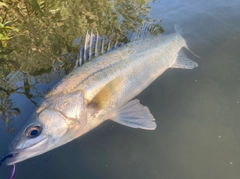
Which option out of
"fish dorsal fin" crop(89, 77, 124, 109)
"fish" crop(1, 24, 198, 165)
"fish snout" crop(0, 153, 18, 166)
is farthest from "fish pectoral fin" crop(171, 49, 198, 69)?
"fish snout" crop(0, 153, 18, 166)

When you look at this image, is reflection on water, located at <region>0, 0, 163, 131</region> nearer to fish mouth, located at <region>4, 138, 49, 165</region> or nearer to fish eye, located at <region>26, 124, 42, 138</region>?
fish eye, located at <region>26, 124, 42, 138</region>

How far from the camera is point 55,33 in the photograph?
471cm

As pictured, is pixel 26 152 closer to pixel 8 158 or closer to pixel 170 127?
pixel 8 158

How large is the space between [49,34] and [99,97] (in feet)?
8.56

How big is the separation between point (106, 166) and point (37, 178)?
0.62 m

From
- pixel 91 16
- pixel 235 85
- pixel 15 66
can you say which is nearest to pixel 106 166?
pixel 235 85

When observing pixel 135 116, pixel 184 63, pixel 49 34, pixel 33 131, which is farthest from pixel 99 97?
pixel 49 34

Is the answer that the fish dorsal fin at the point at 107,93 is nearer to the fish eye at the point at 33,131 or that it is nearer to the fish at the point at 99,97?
the fish at the point at 99,97

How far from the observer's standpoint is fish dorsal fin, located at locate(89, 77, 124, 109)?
2.57 metres

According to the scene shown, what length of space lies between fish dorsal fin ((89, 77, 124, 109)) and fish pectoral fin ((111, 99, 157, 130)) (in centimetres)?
18

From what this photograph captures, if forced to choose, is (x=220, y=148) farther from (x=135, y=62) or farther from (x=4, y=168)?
(x=4, y=168)

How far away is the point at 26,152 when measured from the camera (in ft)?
6.59

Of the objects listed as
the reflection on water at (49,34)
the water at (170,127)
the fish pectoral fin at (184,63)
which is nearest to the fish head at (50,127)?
the water at (170,127)

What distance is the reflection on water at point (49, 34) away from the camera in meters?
3.42
